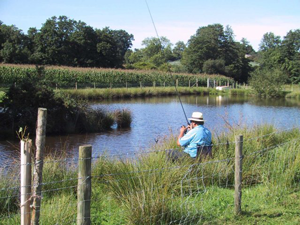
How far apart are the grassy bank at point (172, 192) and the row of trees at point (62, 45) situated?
179 feet

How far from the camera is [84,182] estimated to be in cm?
369

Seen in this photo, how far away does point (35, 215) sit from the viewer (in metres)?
3.64

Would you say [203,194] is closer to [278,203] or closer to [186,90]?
[278,203]

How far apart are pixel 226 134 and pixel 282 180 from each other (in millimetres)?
3155

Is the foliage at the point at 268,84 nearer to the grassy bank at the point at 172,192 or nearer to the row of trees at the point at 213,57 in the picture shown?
the row of trees at the point at 213,57

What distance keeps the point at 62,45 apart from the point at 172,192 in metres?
63.4

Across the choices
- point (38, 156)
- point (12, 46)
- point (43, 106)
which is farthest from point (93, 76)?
point (38, 156)

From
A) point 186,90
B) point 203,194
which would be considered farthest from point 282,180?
point 186,90

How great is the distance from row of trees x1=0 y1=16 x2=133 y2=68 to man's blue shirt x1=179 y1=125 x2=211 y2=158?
5422cm

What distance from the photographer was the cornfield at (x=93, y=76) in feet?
134

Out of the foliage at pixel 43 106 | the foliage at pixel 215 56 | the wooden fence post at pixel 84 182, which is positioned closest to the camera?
the wooden fence post at pixel 84 182

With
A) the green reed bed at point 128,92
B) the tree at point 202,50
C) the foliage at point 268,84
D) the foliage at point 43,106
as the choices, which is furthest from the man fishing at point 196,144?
the tree at point 202,50

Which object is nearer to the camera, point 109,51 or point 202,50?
point 109,51

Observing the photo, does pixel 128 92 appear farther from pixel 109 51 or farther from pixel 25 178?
pixel 25 178
